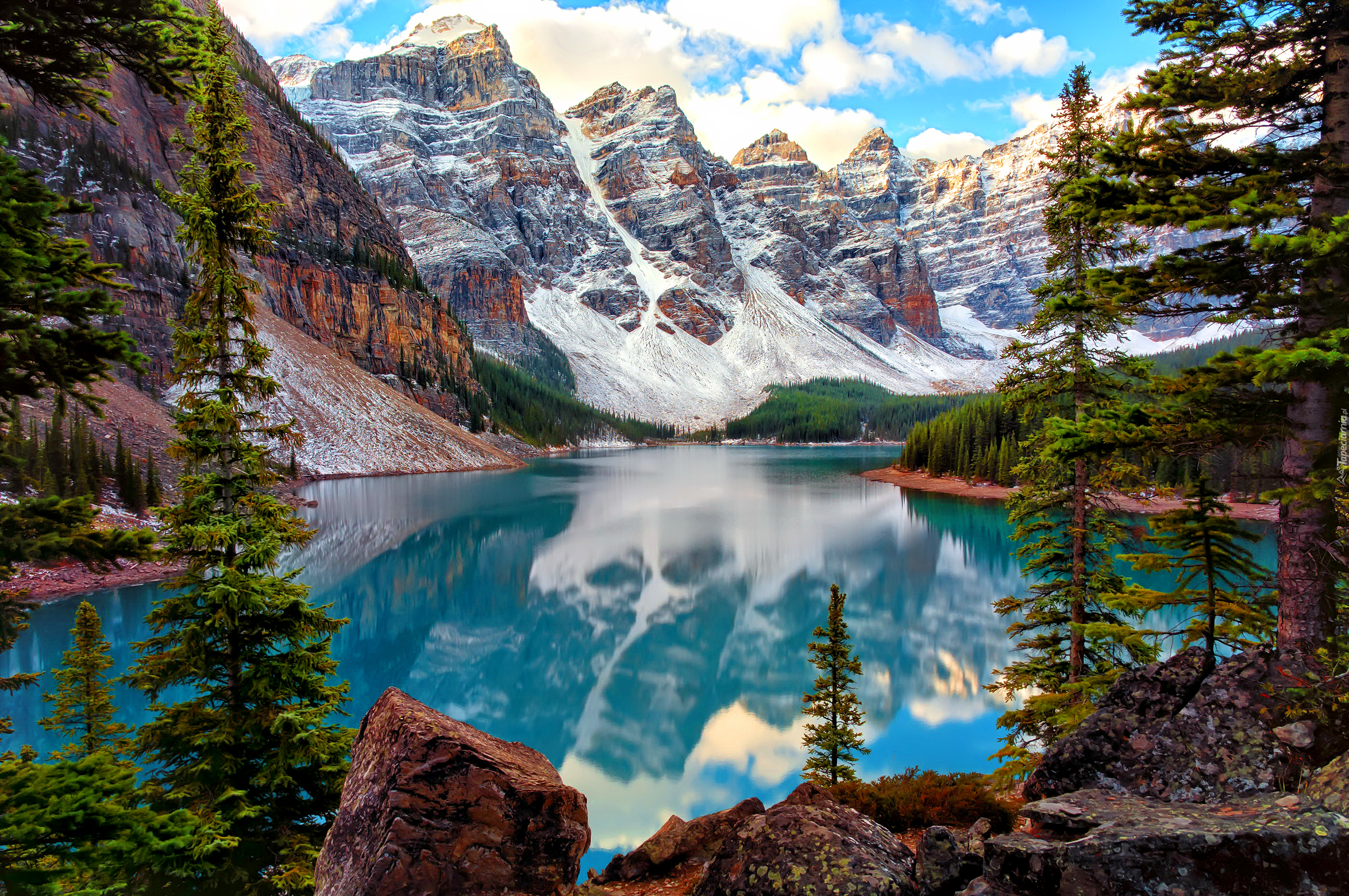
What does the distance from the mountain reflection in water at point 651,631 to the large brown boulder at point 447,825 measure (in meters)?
7.56

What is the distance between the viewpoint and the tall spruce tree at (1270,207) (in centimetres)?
567

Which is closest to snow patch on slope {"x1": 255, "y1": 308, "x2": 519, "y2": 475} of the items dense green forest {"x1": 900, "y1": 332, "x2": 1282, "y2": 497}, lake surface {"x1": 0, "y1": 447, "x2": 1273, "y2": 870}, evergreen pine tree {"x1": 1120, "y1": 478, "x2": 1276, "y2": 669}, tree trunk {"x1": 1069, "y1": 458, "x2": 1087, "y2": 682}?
lake surface {"x1": 0, "y1": 447, "x2": 1273, "y2": 870}

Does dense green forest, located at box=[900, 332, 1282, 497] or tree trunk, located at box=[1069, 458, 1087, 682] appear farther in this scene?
dense green forest, located at box=[900, 332, 1282, 497]

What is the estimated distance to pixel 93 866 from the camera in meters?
4.00

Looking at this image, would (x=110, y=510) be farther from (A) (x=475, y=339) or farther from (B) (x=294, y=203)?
(A) (x=475, y=339)

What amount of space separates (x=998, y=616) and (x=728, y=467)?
76524mm

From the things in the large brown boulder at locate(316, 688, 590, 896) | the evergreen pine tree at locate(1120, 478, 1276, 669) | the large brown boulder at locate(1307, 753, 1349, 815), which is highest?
the evergreen pine tree at locate(1120, 478, 1276, 669)

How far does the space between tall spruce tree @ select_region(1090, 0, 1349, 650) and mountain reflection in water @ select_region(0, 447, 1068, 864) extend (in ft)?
38.4

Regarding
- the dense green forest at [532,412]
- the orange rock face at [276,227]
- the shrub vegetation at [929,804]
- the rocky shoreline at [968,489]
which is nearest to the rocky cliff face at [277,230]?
the orange rock face at [276,227]

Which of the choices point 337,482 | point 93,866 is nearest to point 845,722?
point 93,866

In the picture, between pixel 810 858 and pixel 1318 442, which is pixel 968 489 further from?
pixel 810 858

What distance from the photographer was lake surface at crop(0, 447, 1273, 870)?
16500mm

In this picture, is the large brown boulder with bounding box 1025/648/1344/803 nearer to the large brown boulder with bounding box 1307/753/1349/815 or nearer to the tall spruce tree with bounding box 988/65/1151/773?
the large brown boulder with bounding box 1307/753/1349/815

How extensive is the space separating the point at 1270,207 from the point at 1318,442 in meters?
2.21
